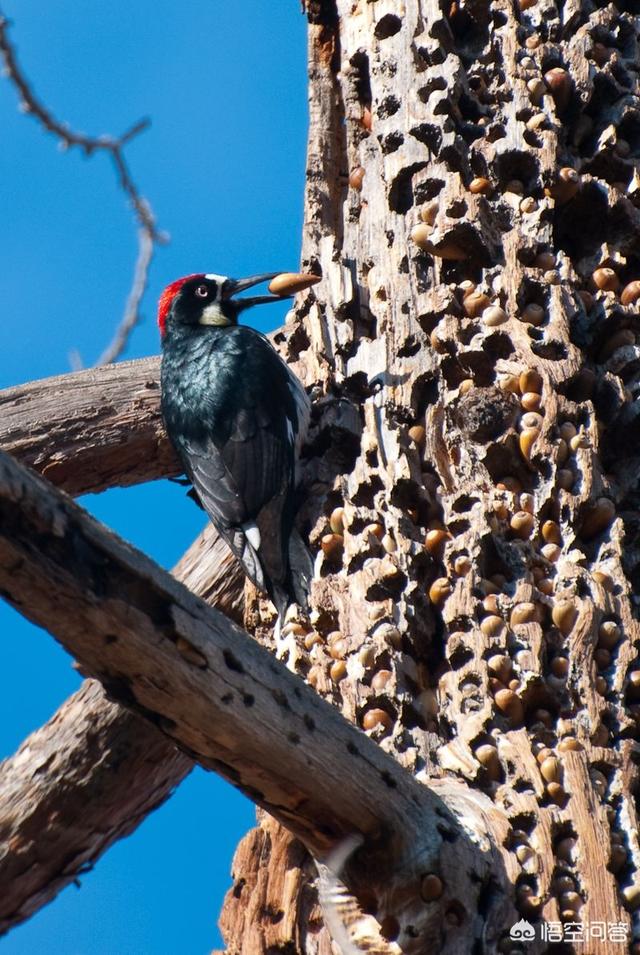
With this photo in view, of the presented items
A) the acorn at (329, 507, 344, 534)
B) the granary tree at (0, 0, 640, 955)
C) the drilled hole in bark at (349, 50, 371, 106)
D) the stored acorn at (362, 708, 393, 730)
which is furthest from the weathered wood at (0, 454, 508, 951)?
the drilled hole in bark at (349, 50, 371, 106)

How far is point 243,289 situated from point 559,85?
1.44 metres

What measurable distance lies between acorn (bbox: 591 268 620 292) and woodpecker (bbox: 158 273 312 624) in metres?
0.80

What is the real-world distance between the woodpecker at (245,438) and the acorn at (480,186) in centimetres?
70

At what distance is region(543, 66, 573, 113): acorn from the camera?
319 cm

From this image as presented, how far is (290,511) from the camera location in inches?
127

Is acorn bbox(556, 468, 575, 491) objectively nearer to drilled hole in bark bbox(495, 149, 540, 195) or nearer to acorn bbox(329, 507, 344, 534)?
acorn bbox(329, 507, 344, 534)

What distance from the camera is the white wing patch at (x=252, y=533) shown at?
326 centimetres

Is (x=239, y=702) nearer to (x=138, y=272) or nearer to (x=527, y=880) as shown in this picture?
(x=527, y=880)

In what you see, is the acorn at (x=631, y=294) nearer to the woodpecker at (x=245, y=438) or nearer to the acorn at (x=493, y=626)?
the woodpecker at (x=245, y=438)

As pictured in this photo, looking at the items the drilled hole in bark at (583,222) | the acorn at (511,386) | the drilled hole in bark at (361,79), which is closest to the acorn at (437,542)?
the acorn at (511,386)

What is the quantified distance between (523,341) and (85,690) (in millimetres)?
1368

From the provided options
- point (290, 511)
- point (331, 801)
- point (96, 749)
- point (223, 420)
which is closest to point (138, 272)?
point (223, 420)

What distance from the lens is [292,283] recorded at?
3508mm

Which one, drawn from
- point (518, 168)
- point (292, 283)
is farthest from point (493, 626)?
point (292, 283)
